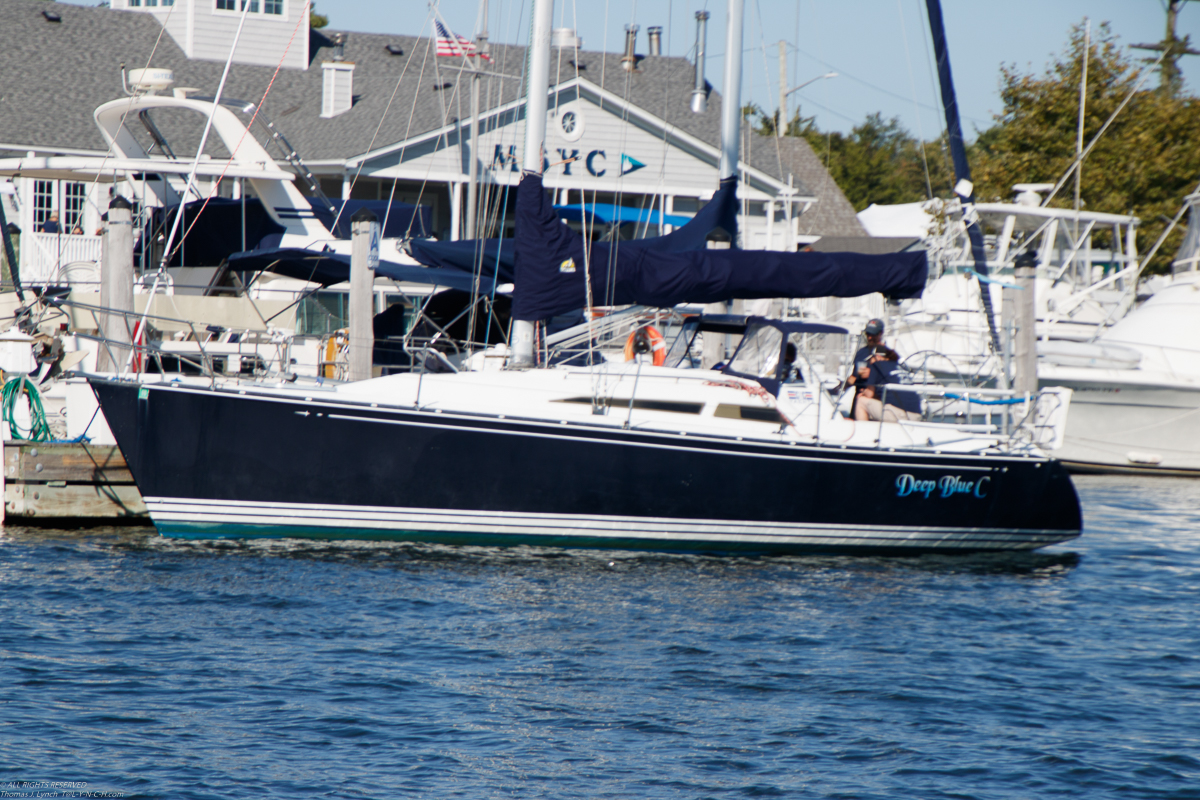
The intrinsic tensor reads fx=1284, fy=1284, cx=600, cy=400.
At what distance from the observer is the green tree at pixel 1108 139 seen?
3027cm

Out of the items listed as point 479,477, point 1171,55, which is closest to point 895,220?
point 1171,55

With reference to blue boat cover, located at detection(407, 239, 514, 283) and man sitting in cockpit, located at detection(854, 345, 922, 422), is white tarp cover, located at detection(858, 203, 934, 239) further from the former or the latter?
blue boat cover, located at detection(407, 239, 514, 283)

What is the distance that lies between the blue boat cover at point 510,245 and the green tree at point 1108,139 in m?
17.6

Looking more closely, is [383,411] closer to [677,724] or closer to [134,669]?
[134,669]

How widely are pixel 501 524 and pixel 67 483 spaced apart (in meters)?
4.71

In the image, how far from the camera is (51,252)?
72.3 feet

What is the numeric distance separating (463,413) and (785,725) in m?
5.25

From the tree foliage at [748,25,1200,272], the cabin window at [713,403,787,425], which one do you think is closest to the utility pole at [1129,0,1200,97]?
the tree foliage at [748,25,1200,272]

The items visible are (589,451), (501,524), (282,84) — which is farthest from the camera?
(282,84)

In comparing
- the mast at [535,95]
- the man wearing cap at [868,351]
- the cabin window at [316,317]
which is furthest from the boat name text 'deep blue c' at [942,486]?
the cabin window at [316,317]

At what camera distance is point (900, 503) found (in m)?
13.5

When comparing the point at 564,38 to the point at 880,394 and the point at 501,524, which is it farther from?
the point at 501,524

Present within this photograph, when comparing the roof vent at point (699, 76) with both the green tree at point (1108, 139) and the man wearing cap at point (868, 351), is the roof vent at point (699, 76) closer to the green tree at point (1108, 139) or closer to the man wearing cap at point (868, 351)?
the man wearing cap at point (868, 351)

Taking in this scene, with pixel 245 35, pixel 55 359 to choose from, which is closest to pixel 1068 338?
pixel 55 359
